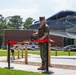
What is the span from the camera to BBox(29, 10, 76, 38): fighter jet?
22.0m

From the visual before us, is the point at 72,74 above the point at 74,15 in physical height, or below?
below

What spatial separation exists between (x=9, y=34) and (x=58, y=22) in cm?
6453

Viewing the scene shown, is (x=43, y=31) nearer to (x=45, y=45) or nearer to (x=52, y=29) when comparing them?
(x=45, y=45)

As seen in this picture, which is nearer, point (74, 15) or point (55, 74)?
point (55, 74)

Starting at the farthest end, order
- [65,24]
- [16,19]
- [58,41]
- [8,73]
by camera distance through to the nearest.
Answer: [16,19], [58,41], [65,24], [8,73]

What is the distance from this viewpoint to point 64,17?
2266 cm

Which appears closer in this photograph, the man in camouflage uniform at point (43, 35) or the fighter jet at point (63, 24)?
the man in camouflage uniform at point (43, 35)

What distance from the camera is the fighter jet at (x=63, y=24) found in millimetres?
22031

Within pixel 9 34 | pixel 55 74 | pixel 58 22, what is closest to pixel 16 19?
pixel 9 34

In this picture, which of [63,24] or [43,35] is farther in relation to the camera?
[63,24]

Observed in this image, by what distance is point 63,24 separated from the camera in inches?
882

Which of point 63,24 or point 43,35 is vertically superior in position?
point 63,24

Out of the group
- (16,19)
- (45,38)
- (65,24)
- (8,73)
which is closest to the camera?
(8,73)

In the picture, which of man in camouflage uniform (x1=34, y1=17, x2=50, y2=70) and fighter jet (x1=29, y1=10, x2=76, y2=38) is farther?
fighter jet (x1=29, y1=10, x2=76, y2=38)
